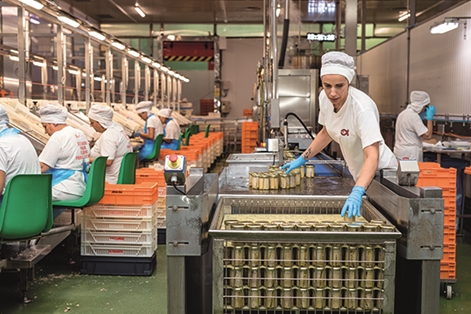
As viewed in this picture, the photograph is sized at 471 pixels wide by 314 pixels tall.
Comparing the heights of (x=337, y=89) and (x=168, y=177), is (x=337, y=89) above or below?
above

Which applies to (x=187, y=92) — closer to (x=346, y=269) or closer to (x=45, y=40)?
(x=45, y=40)

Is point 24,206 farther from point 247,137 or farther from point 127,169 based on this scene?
point 247,137

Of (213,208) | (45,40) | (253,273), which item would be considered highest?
(45,40)

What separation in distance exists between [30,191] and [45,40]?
527 inches

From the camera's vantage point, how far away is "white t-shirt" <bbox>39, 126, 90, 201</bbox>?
15.5 feet

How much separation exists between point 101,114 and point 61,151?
1.25 meters

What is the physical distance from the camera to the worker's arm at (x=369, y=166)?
2.53 metres

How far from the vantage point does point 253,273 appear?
2186 mm

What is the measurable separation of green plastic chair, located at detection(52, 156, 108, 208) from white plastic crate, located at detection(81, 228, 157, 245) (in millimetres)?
313

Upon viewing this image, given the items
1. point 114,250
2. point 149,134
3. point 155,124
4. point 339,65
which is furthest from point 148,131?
point 339,65

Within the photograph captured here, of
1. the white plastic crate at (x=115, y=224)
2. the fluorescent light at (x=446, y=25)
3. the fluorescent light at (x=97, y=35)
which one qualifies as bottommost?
the white plastic crate at (x=115, y=224)

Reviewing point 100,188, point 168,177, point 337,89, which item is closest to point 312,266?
point 168,177

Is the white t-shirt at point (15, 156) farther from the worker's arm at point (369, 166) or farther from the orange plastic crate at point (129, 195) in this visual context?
the worker's arm at point (369, 166)

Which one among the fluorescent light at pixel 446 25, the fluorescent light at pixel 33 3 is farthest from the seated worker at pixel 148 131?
the fluorescent light at pixel 446 25
